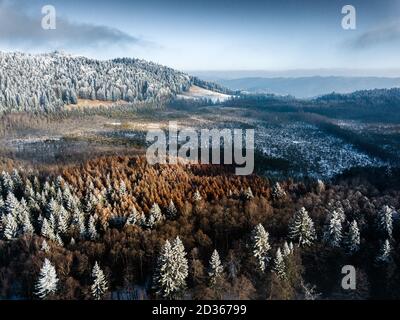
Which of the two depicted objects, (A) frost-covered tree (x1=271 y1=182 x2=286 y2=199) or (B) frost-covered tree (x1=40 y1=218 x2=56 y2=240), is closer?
(B) frost-covered tree (x1=40 y1=218 x2=56 y2=240)

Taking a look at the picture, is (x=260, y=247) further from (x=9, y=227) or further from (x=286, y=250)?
(x=9, y=227)

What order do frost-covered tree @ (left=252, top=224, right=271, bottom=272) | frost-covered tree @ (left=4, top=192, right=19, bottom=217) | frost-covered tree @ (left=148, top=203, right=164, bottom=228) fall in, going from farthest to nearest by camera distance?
frost-covered tree @ (left=4, top=192, right=19, bottom=217), frost-covered tree @ (left=148, top=203, right=164, bottom=228), frost-covered tree @ (left=252, top=224, right=271, bottom=272)

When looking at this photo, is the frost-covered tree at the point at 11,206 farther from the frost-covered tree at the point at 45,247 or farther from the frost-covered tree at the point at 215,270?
the frost-covered tree at the point at 215,270

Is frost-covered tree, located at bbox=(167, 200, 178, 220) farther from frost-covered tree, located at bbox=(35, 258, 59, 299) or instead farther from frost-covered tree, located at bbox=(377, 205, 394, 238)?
frost-covered tree, located at bbox=(377, 205, 394, 238)

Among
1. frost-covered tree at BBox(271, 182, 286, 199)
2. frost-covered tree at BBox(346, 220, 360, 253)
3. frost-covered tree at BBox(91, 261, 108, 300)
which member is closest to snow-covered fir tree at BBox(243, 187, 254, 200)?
frost-covered tree at BBox(271, 182, 286, 199)

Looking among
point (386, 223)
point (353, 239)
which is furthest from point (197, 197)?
point (386, 223)

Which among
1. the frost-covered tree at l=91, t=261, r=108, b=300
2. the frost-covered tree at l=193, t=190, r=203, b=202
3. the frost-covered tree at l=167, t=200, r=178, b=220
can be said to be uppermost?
the frost-covered tree at l=193, t=190, r=203, b=202

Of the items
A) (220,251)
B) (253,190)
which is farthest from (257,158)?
(220,251)
